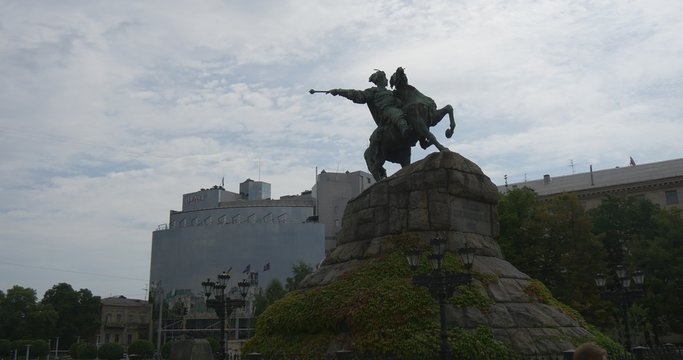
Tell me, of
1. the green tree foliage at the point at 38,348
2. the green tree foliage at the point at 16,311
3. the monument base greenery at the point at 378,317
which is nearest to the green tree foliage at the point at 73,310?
the green tree foliage at the point at 16,311

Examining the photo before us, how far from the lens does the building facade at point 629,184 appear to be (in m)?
52.6

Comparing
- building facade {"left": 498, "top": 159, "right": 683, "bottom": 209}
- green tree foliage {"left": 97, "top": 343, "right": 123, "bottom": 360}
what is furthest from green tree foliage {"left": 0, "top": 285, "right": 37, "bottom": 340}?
building facade {"left": 498, "top": 159, "right": 683, "bottom": 209}

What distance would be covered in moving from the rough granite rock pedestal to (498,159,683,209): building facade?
3615 cm

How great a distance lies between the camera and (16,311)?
6625cm

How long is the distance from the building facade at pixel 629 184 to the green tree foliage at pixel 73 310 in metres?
44.5

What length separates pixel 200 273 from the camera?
242ft

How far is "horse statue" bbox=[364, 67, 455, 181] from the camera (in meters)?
16.6

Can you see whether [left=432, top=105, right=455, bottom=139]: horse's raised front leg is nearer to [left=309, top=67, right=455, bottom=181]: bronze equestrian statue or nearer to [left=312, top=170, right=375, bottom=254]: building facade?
[left=309, top=67, right=455, bottom=181]: bronze equestrian statue

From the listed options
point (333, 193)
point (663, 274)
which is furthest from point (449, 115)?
point (333, 193)

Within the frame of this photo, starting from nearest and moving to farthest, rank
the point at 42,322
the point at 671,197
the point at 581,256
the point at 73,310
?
the point at 581,256 < the point at 671,197 < the point at 42,322 < the point at 73,310

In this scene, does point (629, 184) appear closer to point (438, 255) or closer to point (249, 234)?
point (249, 234)

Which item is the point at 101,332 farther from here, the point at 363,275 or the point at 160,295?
the point at 363,275

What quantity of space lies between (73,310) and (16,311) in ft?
18.3

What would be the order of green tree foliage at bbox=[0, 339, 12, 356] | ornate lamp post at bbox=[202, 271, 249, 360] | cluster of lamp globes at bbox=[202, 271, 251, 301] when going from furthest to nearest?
green tree foliage at bbox=[0, 339, 12, 356] < cluster of lamp globes at bbox=[202, 271, 251, 301] < ornate lamp post at bbox=[202, 271, 249, 360]
